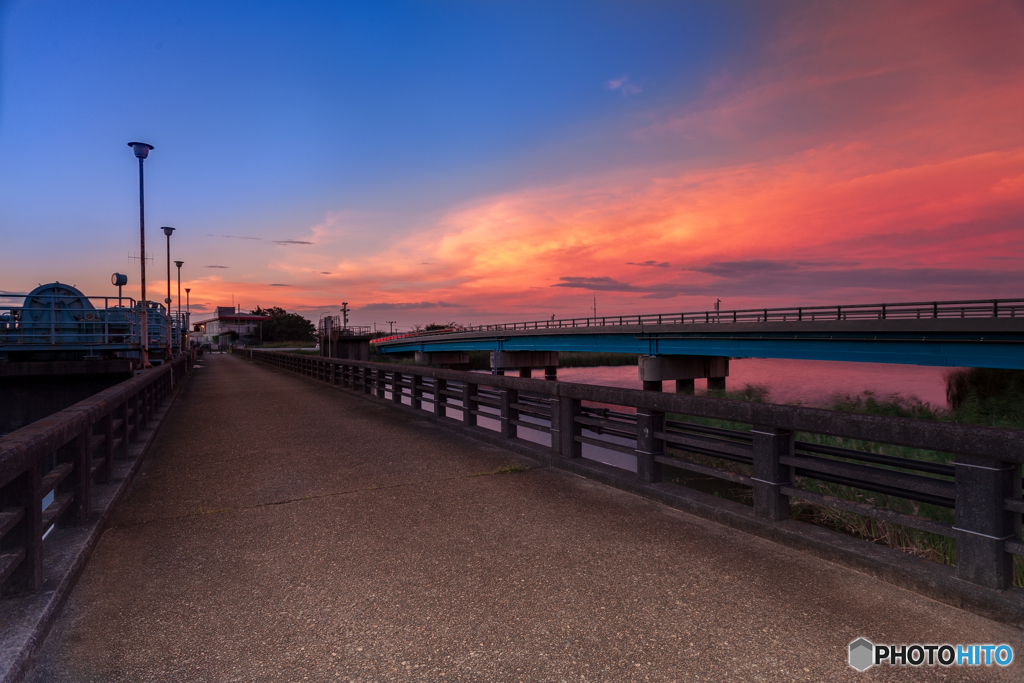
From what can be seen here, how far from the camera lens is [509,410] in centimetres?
947

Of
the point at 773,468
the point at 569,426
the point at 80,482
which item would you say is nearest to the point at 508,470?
the point at 569,426

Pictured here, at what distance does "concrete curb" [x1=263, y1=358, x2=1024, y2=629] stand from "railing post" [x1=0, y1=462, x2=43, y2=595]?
5.34 metres

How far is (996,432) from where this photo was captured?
148 inches

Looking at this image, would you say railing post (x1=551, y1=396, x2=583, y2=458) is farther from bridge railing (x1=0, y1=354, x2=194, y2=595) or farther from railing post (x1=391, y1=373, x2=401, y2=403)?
railing post (x1=391, y1=373, x2=401, y2=403)

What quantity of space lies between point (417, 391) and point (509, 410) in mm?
5033

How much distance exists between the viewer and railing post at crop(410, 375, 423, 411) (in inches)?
550

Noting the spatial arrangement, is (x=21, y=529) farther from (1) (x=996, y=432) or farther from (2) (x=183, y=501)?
(1) (x=996, y=432)

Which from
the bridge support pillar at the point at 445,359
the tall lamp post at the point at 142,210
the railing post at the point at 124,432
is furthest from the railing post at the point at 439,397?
the bridge support pillar at the point at 445,359

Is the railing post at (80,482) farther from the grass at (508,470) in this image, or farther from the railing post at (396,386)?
the railing post at (396,386)

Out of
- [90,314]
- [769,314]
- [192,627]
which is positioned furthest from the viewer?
[769,314]

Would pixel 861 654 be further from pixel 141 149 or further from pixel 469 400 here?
pixel 141 149

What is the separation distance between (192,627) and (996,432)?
5318 mm

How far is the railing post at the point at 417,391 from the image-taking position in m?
14.0

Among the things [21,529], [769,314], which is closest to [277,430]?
[21,529]
